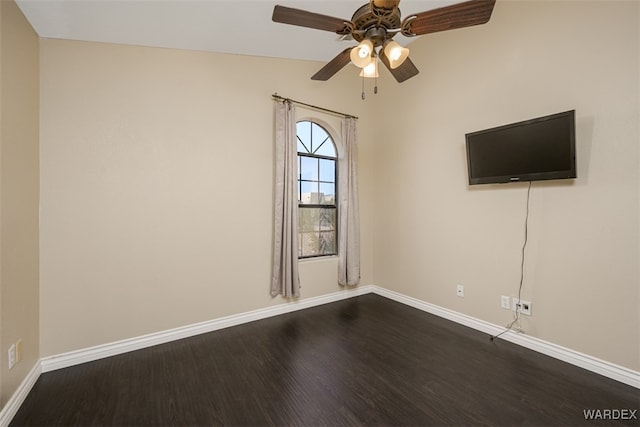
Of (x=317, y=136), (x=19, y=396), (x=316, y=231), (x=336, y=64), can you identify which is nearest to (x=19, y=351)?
(x=19, y=396)

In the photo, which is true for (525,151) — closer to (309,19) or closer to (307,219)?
(309,19)

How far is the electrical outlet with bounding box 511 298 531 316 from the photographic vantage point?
96.3 inches

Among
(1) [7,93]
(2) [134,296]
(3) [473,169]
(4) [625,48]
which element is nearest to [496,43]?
(4) [625,48]

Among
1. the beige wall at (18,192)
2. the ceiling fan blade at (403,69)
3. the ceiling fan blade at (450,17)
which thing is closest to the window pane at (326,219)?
the ceiling fan blade at (403,69)

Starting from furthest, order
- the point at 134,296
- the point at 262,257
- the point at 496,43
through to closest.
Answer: the point at 262,257 → the point at 496,43 → the point at 134,296

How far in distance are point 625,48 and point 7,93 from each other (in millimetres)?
4114

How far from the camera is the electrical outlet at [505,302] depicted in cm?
258

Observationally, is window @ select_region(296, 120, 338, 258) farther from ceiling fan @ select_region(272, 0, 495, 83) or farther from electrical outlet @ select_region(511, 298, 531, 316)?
electrical outlet @ select_region(511, 298, 531, 316)

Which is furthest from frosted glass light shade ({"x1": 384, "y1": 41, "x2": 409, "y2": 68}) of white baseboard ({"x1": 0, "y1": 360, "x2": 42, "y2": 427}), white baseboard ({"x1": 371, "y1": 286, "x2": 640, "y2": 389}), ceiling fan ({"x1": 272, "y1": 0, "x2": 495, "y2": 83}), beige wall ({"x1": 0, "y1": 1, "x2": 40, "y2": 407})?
white baseboard ({"x1": 0, "y1": 360, "x2": 42, "y2": 427})

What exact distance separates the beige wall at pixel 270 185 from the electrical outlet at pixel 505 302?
0.18 ft

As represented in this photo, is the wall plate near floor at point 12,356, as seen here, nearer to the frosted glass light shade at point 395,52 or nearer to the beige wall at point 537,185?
the frosted glass light shade at point 395,52

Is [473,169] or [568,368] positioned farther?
[473,169]

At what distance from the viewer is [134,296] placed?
2.45 m

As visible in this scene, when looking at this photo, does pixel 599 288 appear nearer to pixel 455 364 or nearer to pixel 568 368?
pixel 568 368
